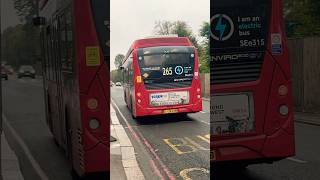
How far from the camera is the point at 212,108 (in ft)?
12.6

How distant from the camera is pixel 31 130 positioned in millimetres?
6387

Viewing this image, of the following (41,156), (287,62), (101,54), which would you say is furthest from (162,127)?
(41,156)

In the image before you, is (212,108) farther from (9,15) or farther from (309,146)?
(309,146)

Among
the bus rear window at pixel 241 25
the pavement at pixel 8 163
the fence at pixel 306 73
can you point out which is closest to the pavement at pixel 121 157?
the bus rear window at pixel 241 25

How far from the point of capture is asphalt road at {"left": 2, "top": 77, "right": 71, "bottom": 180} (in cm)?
535

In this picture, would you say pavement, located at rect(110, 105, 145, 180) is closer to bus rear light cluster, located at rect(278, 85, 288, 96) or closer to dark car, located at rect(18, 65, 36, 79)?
dark car, located at rect(18, 65, 36, 79)

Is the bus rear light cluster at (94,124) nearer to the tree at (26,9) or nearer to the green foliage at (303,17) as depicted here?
the tree at (26,9)

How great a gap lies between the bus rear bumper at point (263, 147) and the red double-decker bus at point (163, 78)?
4.62 feet

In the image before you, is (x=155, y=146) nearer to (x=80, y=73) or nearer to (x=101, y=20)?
(x=101, y=20)

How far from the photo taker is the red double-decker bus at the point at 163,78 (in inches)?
144

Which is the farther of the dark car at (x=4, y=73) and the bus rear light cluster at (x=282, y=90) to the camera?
the bus rear light cluster at (x=282, y=90)

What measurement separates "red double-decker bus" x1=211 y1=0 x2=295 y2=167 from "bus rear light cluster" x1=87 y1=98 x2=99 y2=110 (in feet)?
3.92

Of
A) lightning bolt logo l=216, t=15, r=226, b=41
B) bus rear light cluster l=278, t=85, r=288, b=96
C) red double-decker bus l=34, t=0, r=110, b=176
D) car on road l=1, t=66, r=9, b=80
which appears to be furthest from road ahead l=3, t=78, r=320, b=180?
bus rear light cluster l=278, t=85, r=288, b=96

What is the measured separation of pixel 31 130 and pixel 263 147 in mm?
2919
